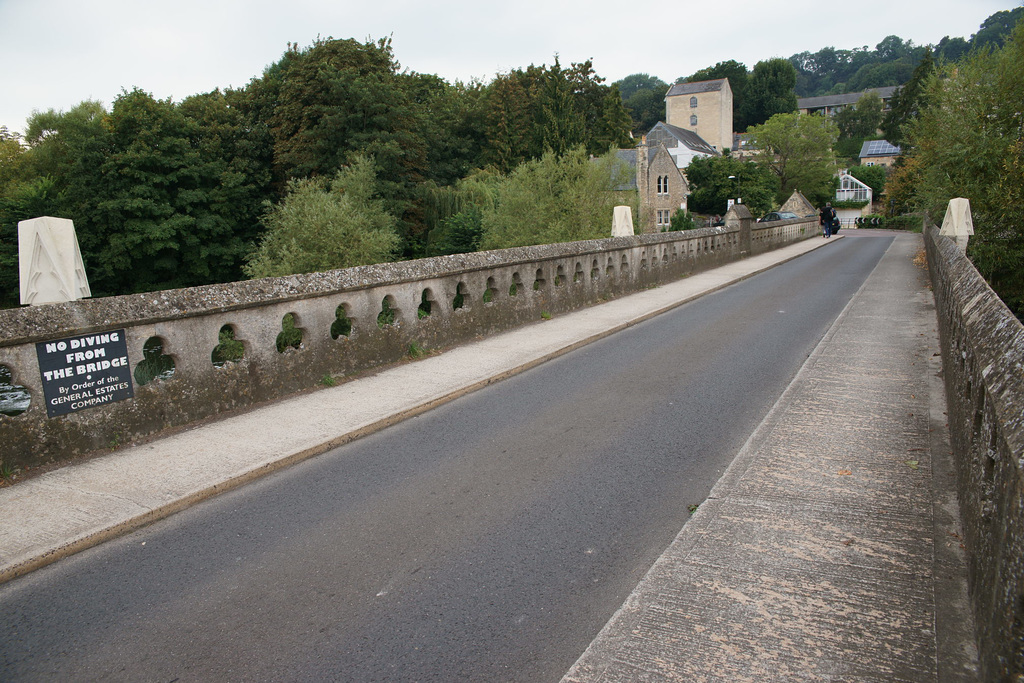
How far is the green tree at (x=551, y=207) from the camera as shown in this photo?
92.5ft

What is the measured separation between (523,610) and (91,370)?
15.7 ft

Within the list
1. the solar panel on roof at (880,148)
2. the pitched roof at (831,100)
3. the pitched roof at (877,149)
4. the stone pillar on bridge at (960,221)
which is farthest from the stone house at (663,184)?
the pitched roof at (831,100)

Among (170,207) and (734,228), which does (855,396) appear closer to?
(734,228)

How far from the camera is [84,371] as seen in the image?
20.7 ft

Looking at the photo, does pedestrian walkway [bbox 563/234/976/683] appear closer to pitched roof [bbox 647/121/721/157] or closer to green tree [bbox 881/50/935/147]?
green tree [bbox 881/50/935/147]

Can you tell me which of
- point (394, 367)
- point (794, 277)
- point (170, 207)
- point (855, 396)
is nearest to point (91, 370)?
point (394, 367)


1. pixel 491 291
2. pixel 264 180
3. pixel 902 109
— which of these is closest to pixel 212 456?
pixel 491 291

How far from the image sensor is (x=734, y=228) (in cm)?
2706

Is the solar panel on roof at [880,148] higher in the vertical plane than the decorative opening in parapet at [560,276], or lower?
higher

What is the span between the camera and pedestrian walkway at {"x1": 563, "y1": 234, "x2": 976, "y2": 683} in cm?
334

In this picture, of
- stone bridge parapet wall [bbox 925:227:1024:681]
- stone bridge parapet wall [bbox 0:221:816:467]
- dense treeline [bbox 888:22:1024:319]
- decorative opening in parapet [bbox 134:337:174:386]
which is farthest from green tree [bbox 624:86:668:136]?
stone bridge parapet wall [bbox 925:227:1024:681]

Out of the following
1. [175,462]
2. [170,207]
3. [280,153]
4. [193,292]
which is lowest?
[175,462]

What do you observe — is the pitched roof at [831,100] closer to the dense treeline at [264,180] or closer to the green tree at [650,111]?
the green tree at [650,111]

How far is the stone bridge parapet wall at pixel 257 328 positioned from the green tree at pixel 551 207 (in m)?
14.3
